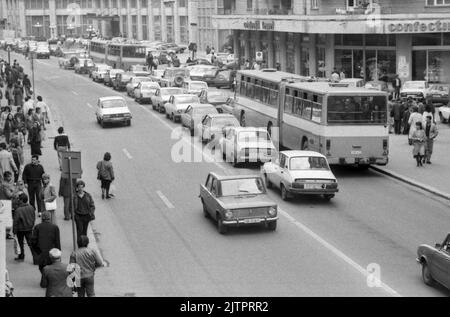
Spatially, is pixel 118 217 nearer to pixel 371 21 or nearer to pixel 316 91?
pixel 316 91

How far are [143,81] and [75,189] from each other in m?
36.8

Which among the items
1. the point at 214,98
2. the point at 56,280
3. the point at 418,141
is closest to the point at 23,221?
the point at 56,280

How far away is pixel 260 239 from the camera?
2128 centimetres

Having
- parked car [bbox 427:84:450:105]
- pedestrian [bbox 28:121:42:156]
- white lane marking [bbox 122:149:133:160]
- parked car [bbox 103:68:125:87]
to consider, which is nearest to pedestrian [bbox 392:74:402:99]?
parked car [bbox 427:84:450:105]

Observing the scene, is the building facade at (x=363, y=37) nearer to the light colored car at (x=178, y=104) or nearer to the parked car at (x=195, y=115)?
the light colored car at (x=178, y=104)

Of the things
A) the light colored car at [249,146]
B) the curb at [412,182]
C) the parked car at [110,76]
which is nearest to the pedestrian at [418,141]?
the curb at [412,182]

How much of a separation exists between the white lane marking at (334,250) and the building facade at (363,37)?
1157 inches

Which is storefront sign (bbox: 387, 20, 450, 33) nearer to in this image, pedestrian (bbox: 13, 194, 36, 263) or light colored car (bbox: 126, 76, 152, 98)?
light colored car (bbox: 126, 76, 152, 98)

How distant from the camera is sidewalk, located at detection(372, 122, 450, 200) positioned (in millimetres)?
27977

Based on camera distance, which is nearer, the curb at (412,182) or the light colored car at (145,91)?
the curb at (412,182)

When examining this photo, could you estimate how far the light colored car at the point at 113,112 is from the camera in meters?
43.9

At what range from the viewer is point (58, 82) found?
3014 inches

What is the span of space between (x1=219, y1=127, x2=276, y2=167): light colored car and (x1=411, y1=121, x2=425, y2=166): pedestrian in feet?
15.5

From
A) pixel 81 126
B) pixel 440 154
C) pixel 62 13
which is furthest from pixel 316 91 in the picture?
pixel 62 13
